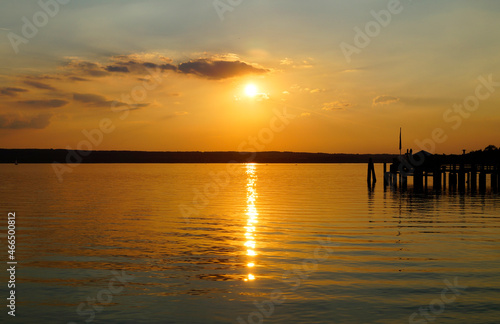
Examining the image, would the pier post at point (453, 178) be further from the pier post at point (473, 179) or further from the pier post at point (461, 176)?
the pier post at point (461, 176)

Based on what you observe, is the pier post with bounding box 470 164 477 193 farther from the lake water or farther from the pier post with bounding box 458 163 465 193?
the lake water

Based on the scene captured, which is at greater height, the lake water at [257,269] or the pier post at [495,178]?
the pier post at [495,178]

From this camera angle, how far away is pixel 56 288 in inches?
552

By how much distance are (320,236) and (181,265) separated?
26.7ft

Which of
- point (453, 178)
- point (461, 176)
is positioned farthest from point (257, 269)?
point (453, 178)

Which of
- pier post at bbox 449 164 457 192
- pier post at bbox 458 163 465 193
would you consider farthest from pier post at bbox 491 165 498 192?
pier post at bbox 449 164 457 192

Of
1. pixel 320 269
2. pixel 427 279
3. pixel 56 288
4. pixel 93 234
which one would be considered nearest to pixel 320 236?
pixel 320 269

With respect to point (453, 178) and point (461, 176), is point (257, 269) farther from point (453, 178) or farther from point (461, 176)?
point (453, 178)

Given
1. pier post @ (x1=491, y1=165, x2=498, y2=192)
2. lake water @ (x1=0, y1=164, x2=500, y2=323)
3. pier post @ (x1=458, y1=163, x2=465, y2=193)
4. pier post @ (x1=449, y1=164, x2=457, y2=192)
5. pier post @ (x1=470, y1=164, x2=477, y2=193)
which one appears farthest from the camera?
pier post @ (x1=449, y1=164, x2=457, y2=192)

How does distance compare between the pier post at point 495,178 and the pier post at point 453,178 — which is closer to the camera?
the pier post at point 495,178

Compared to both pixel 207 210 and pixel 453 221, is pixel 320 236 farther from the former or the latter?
pixel 207 210

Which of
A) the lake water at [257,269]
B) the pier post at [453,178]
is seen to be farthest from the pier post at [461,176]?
the lake water at [257,269]

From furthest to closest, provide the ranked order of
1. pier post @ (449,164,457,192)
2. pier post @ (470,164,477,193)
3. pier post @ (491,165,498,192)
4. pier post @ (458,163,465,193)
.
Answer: pier post @ (449,164,457,192) → pier post @ (491,165,498,192) → pier post @ (458,163,465,193) → pier post @ (470,164,477,193)

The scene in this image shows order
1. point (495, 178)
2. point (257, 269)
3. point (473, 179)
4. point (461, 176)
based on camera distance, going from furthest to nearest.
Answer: point (473, 179), point (495, 178), point (461, 176), point (257, 269)
